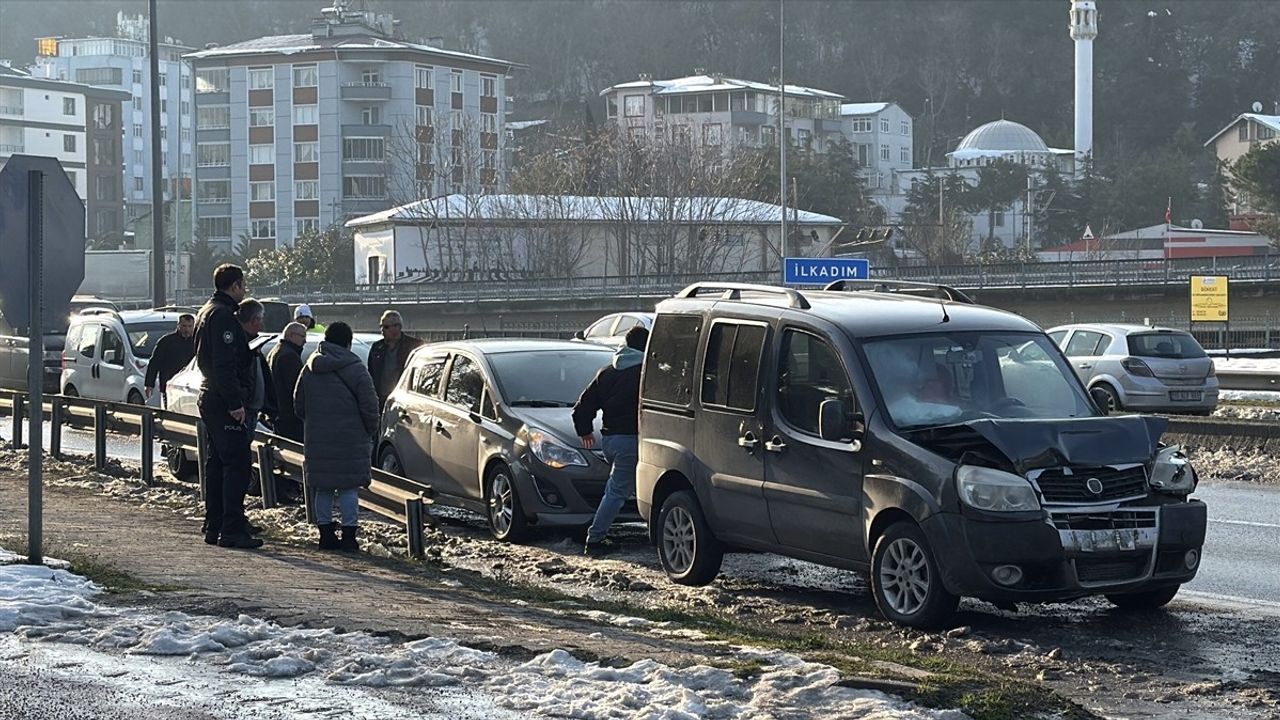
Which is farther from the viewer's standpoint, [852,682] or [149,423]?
[149,423]

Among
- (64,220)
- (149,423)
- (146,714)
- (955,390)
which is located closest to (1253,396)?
(149,423)

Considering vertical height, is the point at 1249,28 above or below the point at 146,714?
above

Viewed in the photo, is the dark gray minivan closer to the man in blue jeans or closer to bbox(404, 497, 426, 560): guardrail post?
the man in blue jeans

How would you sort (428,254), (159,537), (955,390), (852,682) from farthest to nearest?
(428,254) < (159,537) < (955,390) < (852,682)

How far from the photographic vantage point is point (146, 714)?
6.67 m

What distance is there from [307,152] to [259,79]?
21.7ft

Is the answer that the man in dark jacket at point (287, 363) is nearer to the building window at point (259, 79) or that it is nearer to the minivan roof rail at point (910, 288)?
the minivan roof rail at point (910, 288)

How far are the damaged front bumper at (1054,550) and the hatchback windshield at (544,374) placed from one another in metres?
5.24

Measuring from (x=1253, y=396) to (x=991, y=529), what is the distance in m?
23.0

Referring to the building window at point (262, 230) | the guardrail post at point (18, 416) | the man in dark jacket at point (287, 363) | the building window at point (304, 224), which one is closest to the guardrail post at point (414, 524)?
the man in dark jacket at point (287, 363)

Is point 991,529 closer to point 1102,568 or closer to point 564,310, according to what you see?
point 1102,568

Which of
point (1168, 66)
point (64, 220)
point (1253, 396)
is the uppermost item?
point (1168, 66)

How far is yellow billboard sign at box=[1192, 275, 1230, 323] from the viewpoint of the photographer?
35281mm

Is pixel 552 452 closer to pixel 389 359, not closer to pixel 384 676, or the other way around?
pixel 389 359
